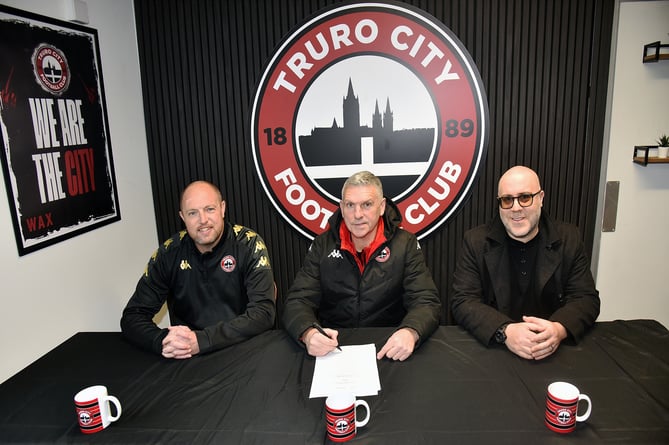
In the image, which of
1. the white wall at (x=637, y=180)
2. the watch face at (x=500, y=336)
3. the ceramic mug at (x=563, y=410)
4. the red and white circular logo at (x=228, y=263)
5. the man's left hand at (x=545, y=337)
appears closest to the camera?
the ceramic mug at (x=563, y=410)

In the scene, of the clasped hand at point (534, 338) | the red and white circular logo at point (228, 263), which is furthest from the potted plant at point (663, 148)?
the red and white circular logo at point (228, 263)

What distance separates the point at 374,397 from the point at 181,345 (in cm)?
73

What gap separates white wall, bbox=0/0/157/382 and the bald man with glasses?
1750mm

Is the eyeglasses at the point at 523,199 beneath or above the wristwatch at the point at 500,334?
above

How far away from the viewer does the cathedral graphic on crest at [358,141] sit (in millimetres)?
2768

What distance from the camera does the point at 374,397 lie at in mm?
1307

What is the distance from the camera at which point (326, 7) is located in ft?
8.76

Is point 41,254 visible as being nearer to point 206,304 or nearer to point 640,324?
point 206,304

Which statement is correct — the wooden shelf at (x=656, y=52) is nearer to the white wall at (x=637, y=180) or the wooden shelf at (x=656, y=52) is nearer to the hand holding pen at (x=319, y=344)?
the white wall at (x=637, y=180)

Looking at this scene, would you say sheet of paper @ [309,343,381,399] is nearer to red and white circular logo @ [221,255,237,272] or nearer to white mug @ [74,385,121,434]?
white mug @ [74,385,121,434]

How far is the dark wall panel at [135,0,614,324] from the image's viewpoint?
8.63 feet

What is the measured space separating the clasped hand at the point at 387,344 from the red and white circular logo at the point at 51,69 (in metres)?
1.58

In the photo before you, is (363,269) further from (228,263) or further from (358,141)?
(358,141)

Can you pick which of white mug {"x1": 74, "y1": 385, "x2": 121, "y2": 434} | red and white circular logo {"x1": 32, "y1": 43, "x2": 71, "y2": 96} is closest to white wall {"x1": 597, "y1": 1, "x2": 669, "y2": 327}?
white mug {"x1": 74, "y1": 385, "x2": 121, "y2": 434}
